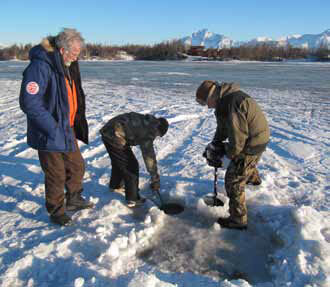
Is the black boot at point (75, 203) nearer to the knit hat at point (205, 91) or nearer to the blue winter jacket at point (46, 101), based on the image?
the blue winter jacket at point (46, 101)

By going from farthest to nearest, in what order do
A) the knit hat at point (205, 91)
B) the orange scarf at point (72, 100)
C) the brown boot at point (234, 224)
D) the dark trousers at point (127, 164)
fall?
the dark trousers at point (127, 164) → the brown boot at point (234, 224) → the orange scarf at point (72, 100) → the knit hat at point (205, 91)

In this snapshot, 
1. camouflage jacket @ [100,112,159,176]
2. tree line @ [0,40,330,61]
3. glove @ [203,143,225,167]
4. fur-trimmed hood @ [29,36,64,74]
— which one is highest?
tree line @ [0,40,330,61]

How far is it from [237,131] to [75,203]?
204 cm

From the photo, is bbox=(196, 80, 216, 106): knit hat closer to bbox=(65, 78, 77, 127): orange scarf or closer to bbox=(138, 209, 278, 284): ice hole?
bbox=(65, 78, 77, 127): orange scarf

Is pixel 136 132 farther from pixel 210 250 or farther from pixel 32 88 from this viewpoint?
pixel 210 250

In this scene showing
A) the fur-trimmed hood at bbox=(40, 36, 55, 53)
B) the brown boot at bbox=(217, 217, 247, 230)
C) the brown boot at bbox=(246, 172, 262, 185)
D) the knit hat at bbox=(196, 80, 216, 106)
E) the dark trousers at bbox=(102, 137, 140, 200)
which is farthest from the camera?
the brown boot at bbox=(246, 172, 262, 185)

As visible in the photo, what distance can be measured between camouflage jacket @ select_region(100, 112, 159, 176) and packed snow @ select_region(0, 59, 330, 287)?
0.67 m

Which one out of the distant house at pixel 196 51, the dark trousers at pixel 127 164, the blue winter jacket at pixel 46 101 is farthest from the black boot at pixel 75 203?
the distant house at pixel 196 51

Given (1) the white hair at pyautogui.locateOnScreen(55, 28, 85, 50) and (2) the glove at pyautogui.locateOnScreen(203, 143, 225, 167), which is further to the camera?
(2) the glove at pyautogui.locateOnScreen(203, 143, 225, 167)

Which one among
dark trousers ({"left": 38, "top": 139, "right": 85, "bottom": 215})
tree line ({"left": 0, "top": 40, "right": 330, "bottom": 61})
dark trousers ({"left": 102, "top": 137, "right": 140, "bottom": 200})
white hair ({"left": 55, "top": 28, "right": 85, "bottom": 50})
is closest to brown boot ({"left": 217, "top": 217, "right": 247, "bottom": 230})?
dark trousers ({"left": 102, "top": 137, "right": 140, "bottom": 200})

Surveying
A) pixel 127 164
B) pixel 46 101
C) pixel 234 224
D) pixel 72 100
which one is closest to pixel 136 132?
pixel 127 164

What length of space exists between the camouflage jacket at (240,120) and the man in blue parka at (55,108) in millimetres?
1452

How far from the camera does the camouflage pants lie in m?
3.26

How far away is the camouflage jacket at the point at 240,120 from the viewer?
9.73 ft
